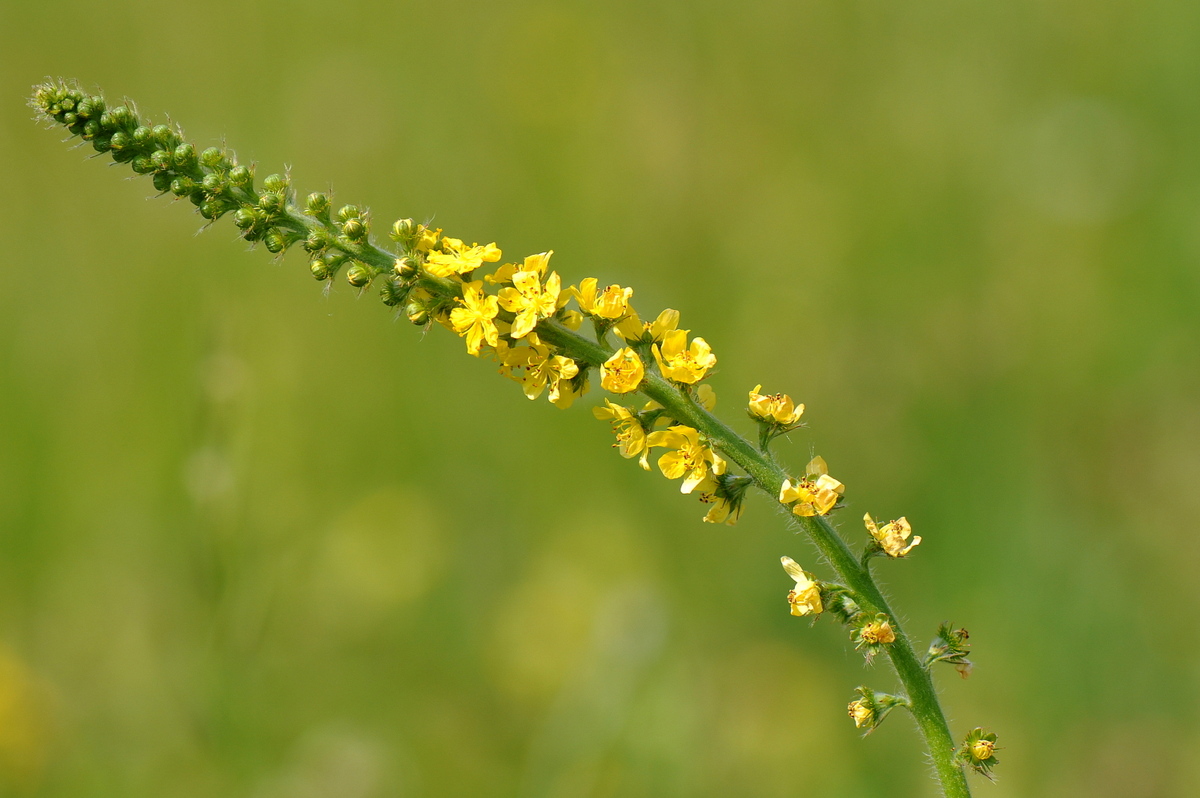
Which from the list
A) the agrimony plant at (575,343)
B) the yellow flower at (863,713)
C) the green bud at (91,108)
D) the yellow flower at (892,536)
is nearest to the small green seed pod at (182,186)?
the agrimony plant at (575,343)

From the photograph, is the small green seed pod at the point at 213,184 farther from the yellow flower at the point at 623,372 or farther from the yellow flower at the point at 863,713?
the yellow flower at the point at 863,713

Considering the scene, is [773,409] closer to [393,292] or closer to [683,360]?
[683,360]

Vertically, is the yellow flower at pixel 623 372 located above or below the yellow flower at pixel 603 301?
below

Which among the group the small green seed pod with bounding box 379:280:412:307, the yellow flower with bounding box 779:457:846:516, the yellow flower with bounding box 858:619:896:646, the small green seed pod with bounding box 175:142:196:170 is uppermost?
the small green seed pod with bounding box 175:142:196:170

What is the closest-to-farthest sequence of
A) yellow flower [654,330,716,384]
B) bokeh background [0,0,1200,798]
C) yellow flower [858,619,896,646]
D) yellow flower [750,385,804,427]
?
yellow flower [858,619,896,646], yellow flower [654,330,716,384], yellow flower [750,385,804,427], bokeh background [0,0,1200,798]

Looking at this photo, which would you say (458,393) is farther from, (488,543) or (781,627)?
(781,627)

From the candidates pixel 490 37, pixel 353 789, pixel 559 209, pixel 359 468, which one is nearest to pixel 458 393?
pixel 359 468

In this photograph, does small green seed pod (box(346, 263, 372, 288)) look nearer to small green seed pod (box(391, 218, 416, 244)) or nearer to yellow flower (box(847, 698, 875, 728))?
small green seed pod (box(391, 218, 416, 244))

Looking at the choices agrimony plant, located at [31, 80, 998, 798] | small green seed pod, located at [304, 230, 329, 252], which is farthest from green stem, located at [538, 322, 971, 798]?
small green seed pod, located at [304, 230, 329, 252]
